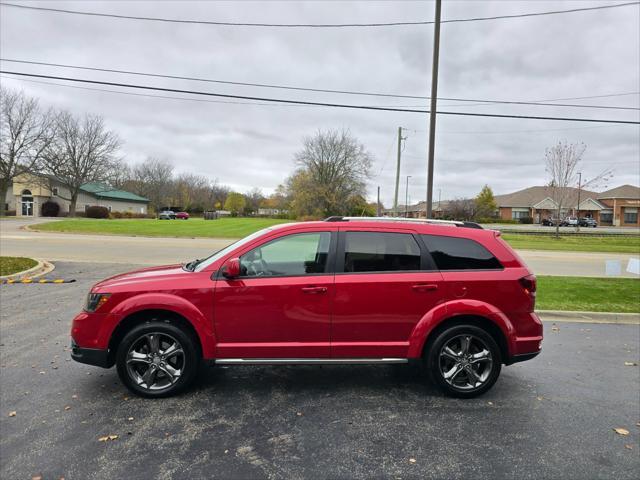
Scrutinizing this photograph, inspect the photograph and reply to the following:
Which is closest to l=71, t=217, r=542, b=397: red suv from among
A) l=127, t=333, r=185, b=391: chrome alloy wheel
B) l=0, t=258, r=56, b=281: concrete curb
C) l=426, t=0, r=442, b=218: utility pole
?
l=127, t=333, r=185, b=391: chrome alloy wheel

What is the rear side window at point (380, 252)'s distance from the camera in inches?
148

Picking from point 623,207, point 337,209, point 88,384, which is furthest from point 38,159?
point 623,207

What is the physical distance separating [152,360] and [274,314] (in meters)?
1.26

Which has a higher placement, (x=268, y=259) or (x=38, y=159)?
(x=38, y=159)

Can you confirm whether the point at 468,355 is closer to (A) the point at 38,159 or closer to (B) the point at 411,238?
(B) the point at 411,238

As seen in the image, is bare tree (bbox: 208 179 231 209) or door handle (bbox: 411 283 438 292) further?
bare tree (bbox: 208 179 231 209)

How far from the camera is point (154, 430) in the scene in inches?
122

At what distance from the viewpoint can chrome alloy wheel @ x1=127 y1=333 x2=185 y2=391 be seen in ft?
11.9

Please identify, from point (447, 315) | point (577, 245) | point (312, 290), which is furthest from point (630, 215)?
point (312, 290)

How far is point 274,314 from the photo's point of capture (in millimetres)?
3609

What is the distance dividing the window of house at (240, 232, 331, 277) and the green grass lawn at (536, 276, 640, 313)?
5.46 meters

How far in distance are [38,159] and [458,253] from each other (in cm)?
5929

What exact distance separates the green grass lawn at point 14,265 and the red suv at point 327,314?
27.2ft

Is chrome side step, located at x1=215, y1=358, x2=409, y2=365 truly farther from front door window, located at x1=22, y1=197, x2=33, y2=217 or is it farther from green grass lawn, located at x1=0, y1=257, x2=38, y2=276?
front door window, located at x1=22, y1=197, x2=33, y2=217
